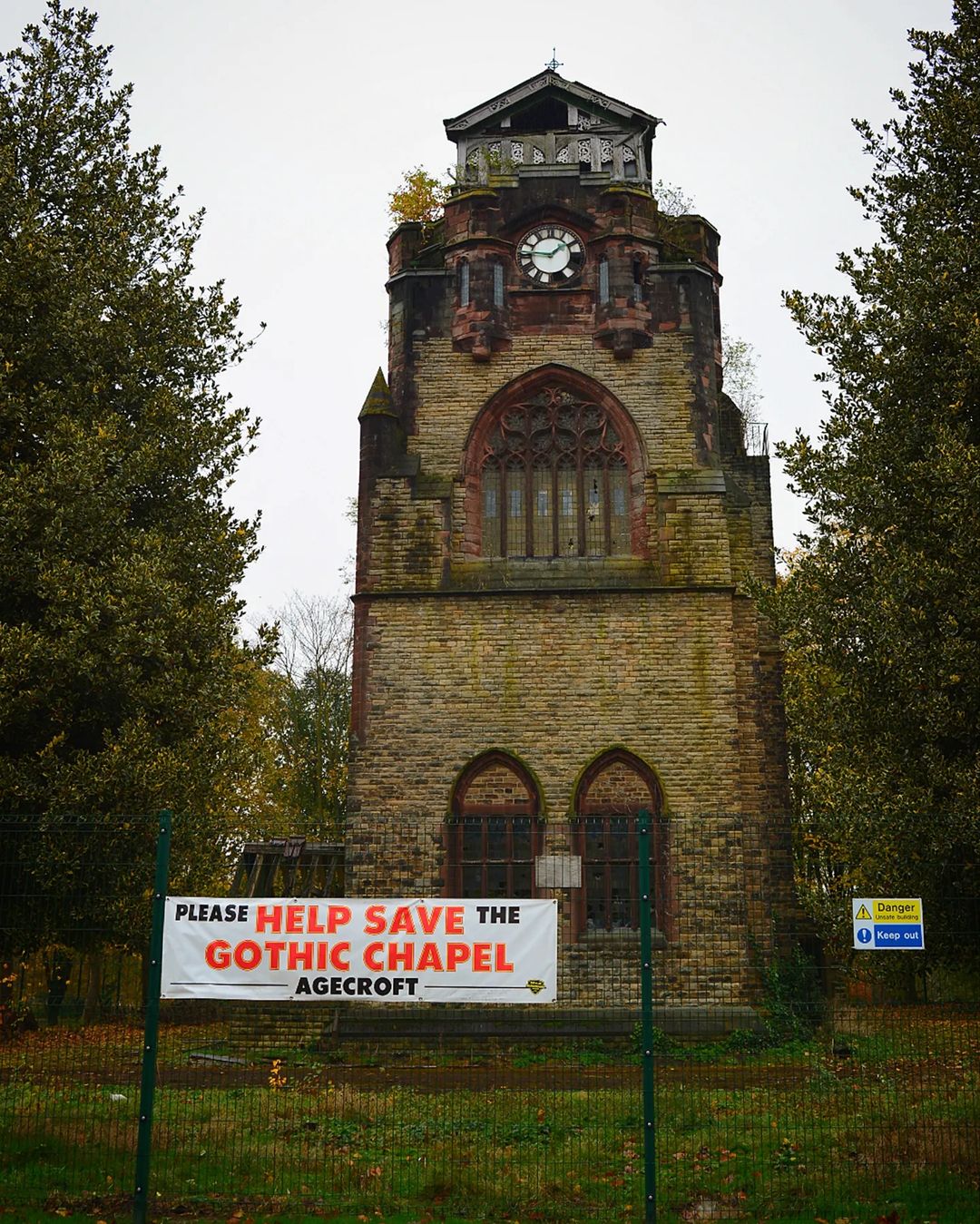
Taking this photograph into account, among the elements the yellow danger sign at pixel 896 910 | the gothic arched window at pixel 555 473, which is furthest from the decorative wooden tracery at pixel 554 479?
the yellow danger sign at pixel 896 910

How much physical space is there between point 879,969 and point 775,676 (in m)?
9.01

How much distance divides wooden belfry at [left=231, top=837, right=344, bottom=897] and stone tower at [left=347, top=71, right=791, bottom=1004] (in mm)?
1393

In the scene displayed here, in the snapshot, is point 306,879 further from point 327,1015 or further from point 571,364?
point 571,364

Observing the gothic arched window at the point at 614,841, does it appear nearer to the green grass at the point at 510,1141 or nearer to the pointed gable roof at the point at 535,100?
the green grass at the point at 510,1141

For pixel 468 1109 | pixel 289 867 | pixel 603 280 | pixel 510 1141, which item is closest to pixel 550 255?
pixel 603 280

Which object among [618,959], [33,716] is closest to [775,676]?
[618,959]

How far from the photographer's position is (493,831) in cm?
1817

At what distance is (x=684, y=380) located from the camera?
20375 millimetres

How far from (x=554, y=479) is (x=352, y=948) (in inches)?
482

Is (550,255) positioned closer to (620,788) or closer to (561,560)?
(561,560)

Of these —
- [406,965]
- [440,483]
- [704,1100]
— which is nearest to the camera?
[406,965]

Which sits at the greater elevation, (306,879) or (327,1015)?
(306,879)

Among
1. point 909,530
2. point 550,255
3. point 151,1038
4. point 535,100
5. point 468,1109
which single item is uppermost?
point 535,100

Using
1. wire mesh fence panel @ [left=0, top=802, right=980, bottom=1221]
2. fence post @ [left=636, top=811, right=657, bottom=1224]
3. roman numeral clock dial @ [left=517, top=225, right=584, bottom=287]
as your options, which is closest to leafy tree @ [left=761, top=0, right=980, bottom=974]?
wire mesh fence panel @ [left=0, top=802, right=980, bottom=1221]
